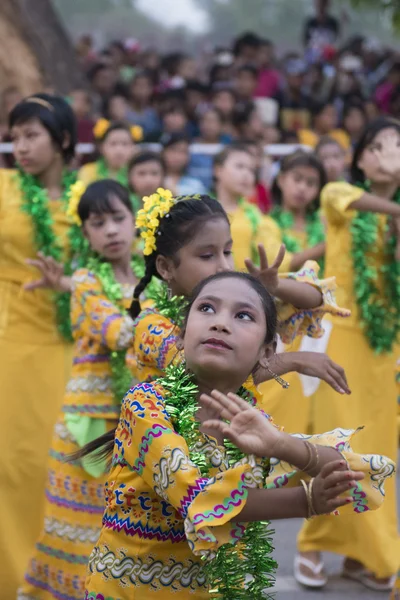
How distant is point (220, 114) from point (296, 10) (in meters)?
43.3

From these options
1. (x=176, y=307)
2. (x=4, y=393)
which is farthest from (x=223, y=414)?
(x=4, y=393)

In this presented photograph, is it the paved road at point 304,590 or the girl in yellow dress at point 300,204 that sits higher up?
the girl in yellow dress at point 300,204

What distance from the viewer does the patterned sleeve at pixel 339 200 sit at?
17.8 feet

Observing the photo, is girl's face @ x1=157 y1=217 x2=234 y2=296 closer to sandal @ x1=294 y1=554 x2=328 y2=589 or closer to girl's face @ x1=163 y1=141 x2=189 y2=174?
sandal @ x1=294 y1=554 x2=328 y2=589

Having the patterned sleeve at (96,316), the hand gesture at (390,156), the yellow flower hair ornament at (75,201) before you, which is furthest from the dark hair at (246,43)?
the patterned sleeve at (96,316)

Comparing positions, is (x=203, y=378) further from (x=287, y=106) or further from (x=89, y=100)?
(x=287, y=106)

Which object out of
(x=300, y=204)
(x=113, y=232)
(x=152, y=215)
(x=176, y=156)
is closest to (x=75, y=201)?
(x=113, y=232)

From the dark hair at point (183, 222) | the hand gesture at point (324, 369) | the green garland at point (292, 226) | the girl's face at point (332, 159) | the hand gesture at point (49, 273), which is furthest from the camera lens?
the girl's face at point (332, 159)

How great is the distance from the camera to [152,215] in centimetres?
381

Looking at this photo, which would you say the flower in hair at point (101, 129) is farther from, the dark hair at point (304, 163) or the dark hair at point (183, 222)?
the dark hair at point (183, 222)

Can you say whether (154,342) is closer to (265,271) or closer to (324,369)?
(265,271)

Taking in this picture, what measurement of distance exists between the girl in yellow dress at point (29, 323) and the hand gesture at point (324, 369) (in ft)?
7.14

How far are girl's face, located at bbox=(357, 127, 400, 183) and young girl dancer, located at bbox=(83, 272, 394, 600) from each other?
2.62 m

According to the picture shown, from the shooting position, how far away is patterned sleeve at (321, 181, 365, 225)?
541cm
